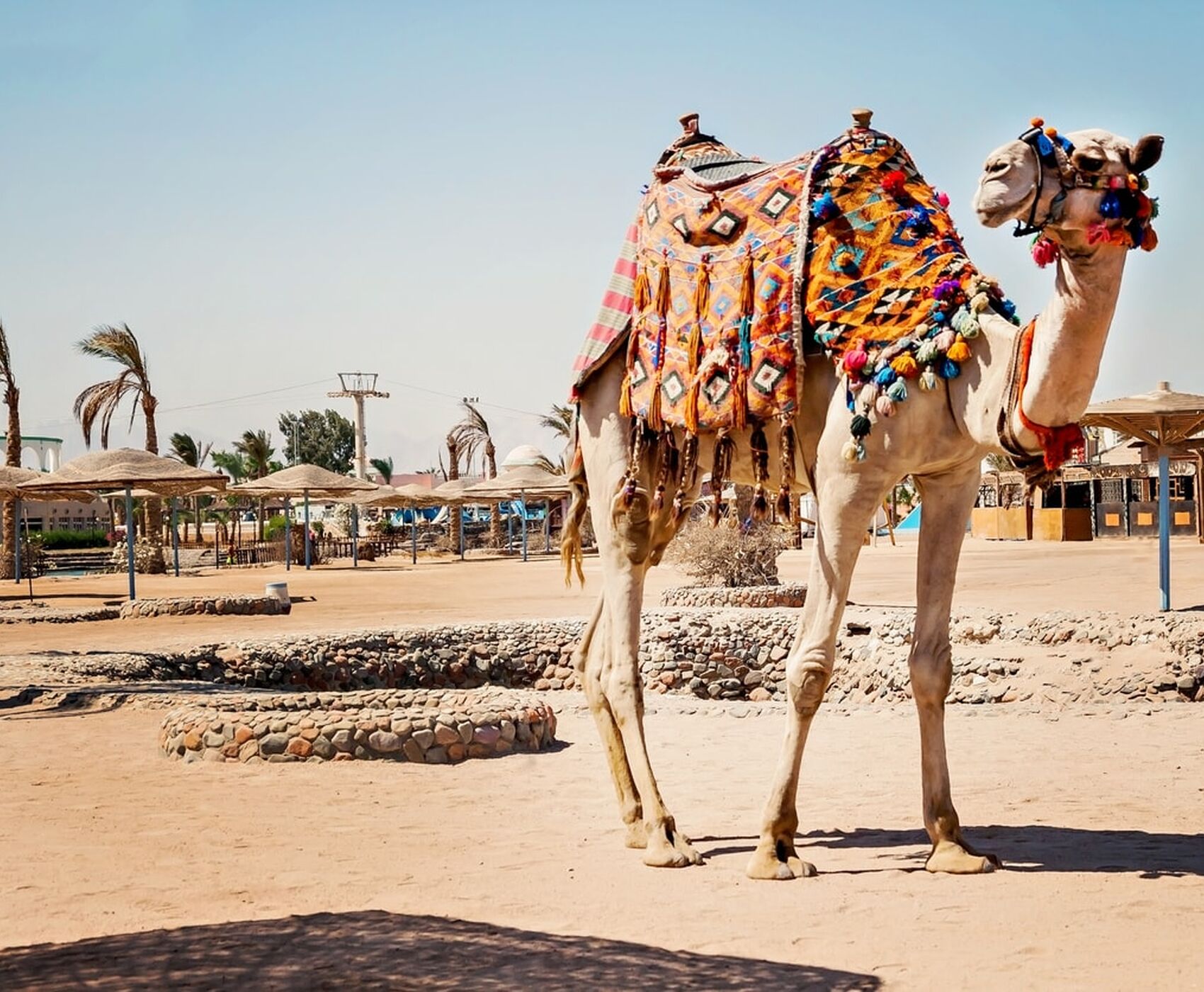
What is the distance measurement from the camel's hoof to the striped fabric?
2.47 m

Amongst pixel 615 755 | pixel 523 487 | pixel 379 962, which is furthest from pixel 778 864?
pixel 523 487

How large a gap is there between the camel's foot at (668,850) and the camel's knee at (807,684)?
0.90 metres

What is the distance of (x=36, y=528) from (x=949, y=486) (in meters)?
62.5

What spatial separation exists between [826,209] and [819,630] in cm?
183

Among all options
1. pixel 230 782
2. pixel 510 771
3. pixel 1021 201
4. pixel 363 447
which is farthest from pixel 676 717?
pixel 363 447

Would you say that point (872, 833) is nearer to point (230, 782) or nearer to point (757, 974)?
point (757, 974)

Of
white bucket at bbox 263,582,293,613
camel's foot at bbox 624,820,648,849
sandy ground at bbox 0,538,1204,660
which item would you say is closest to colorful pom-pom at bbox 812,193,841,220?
camel's foot at bbox 624,820,648,849

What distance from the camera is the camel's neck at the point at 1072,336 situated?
16.4 feet

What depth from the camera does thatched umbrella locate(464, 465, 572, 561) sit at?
137ft

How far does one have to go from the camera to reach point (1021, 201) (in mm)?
4910

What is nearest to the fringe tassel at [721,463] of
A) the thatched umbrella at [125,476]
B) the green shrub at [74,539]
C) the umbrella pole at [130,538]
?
the umbrella pole at [130,538]

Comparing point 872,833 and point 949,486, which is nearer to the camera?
point 949,486

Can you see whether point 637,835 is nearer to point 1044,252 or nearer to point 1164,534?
point 1044,252

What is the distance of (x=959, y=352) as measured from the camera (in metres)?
5.58
